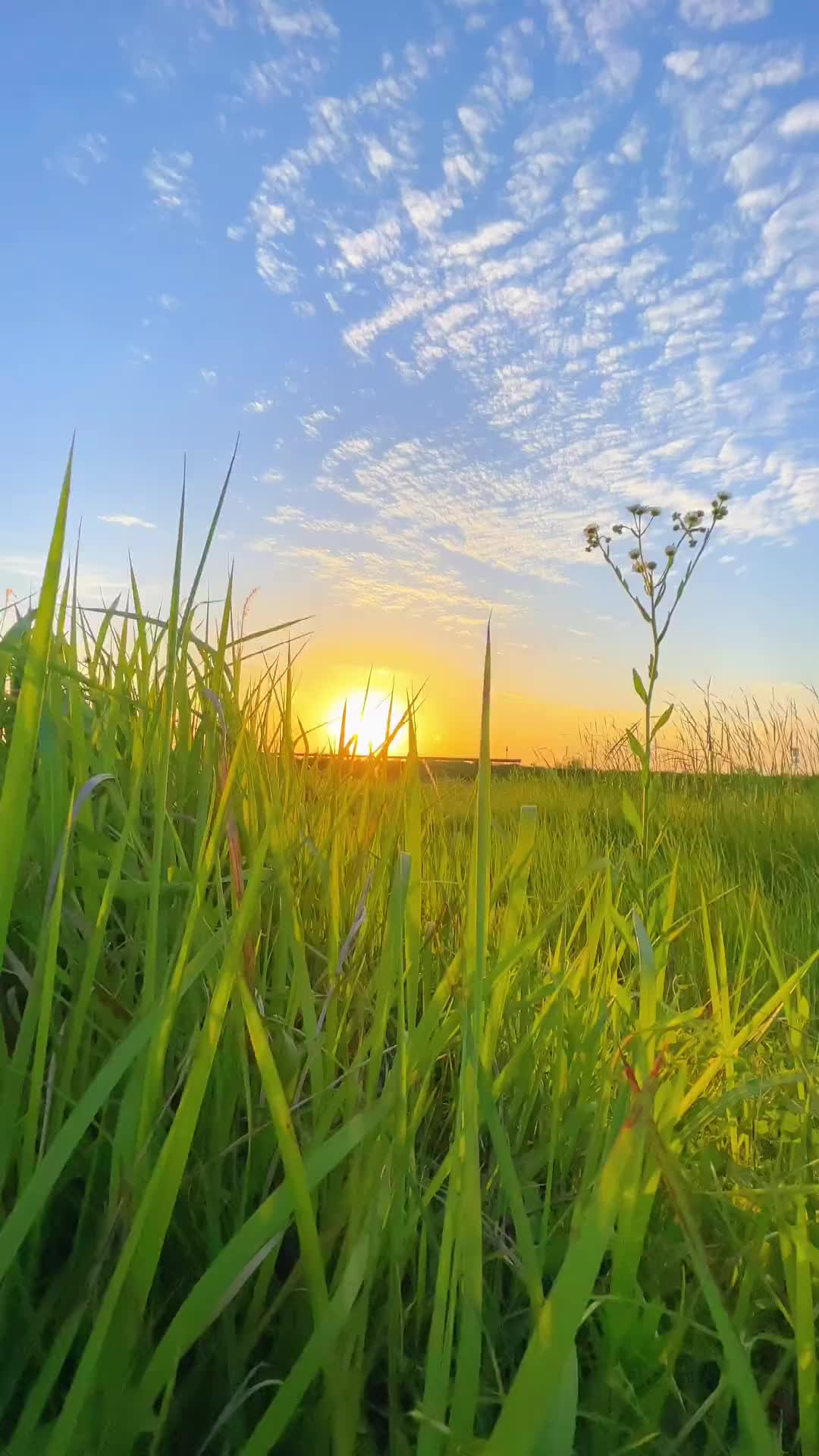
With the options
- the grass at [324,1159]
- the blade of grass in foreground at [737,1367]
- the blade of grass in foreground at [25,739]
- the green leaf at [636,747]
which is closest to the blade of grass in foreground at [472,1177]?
the grass at [324,1159]

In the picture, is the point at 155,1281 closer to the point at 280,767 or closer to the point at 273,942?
the point at 273,942

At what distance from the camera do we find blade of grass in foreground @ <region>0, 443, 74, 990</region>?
575 mm

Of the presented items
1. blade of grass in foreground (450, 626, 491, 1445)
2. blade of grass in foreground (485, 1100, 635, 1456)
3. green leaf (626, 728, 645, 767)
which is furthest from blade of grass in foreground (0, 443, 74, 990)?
green leaf (626, 728, 645, 767)

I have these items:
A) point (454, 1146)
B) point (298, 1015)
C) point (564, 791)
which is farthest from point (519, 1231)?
point (564, 791)

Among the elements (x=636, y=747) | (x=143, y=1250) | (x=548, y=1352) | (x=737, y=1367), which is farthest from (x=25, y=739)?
(x=636, y=747)

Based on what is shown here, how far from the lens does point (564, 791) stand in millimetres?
5711

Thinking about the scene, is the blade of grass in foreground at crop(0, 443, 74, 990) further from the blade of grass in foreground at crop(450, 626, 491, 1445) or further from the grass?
the blade of grass in foreground at crop(450, 626, 491, 1445)

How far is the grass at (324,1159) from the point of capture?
556 millimetres

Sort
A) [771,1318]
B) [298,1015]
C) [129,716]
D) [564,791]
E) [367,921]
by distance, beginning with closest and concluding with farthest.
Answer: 1. [771,1318]
2. [298,1015]
3. [367,921]
4. [129,716]
5. [564,791]

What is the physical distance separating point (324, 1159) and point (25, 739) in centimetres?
34

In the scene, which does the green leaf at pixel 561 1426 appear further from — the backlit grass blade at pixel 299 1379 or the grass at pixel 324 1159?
the backlit grass blade at pixel 299 1379

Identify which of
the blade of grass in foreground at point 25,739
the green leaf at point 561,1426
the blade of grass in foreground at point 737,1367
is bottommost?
the green leaf at point 561,1426

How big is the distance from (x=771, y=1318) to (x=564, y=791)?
15.9 feet

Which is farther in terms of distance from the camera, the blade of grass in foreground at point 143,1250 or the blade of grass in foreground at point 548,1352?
the blade of grass in foreground at point 143,1250
